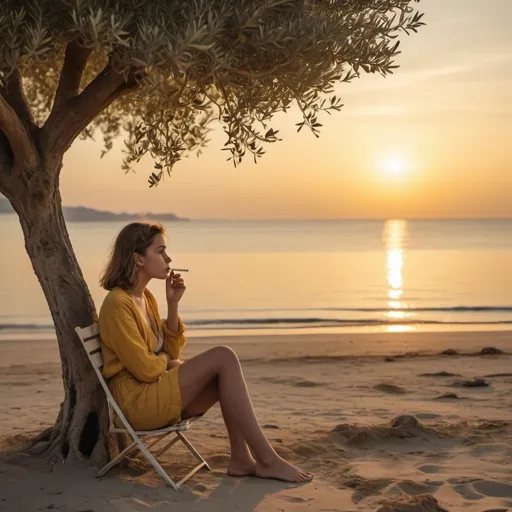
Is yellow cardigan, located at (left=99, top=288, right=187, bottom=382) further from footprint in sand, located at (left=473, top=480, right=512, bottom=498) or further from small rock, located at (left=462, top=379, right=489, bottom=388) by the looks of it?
small rock, located at (left=462, top=379, right=489, bottom=388)

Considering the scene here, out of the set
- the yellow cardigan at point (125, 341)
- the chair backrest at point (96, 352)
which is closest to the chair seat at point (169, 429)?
the chair backrest at point (96, 352)

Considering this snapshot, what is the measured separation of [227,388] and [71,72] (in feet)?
8.94

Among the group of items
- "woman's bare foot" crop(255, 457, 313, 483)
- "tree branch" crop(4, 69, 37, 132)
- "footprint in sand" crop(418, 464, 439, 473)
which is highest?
"tree branch" crop(4, 69, 37, 132)

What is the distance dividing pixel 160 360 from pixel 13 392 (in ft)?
17.2

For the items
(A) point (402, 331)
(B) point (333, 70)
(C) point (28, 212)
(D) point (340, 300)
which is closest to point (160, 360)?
(C) point (28, 212)

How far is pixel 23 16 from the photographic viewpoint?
5520 mm

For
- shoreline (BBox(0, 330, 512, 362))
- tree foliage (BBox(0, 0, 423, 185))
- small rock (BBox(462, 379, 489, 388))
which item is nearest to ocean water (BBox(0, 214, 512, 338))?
shoreline (BBox(0, 330, 512, 362))

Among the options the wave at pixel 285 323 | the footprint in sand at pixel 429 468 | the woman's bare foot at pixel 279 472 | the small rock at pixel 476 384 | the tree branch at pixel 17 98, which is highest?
the tree branch at pixel 17 98

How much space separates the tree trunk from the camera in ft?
20.9

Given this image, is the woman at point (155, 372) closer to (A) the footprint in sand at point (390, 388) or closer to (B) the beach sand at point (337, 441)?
(B) the beach sand at point (337, 441)

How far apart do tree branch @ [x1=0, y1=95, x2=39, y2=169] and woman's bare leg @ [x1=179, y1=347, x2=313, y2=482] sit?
1882mm

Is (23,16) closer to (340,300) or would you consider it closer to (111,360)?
(111,360)

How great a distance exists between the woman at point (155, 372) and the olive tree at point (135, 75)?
1.99ft

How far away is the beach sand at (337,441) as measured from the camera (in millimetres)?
5680
